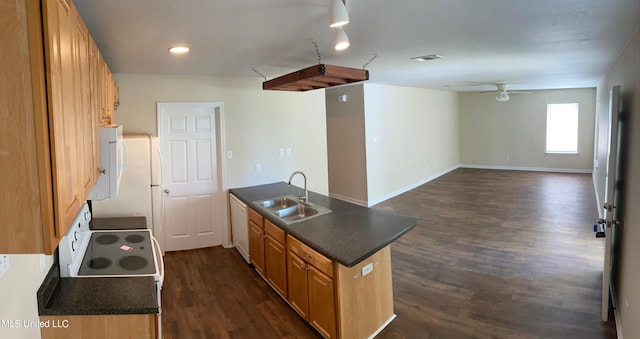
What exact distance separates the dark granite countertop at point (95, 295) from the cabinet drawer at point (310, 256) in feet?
3.44

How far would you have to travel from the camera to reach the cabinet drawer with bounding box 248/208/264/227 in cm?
356

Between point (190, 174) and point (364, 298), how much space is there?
9.51 feet

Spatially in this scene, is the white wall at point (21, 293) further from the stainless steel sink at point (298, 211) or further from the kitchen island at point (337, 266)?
the stainless steel sink at point (298, 211)

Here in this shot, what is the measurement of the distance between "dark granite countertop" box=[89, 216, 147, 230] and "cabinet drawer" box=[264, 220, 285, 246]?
109cm

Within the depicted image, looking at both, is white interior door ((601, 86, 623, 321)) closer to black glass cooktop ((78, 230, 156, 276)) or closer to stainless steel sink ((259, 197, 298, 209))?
stainless steel sink ((259, 197, 298, 209))

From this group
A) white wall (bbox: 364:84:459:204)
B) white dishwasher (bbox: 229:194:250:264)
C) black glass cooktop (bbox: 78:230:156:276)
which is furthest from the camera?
white wall (bbox: 364:84:459:204)

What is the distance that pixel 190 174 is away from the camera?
14.9ft

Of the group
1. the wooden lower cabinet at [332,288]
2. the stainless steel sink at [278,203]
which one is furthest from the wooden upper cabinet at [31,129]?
the stainless steel sink at [278,203]

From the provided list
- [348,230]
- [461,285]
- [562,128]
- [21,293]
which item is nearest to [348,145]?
[461,285]

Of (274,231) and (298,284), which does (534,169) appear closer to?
(274,231)

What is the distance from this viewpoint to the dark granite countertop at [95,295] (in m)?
1.72

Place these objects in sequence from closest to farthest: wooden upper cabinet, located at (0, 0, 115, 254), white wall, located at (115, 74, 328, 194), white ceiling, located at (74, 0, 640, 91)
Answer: wooden upper cabinet, located at (0, 0, 115, 254) < white ceiling, located at (74, 0, 640, 91) < white wall, located at (115, 74, 328, 194)

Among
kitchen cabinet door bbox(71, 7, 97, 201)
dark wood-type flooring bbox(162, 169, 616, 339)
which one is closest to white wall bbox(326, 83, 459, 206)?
dark wood-type flooring bbox(162, 169, 616, 339)

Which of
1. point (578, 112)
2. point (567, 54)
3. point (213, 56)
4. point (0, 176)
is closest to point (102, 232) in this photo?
point (213, 56)
